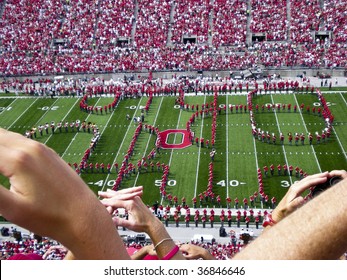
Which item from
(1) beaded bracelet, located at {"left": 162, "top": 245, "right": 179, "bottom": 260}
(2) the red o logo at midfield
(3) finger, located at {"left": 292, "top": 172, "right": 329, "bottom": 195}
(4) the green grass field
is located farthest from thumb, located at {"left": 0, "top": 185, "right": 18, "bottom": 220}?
(2) the red o logo at midfield

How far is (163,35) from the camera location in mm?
46094

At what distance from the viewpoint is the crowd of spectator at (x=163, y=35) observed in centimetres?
4259

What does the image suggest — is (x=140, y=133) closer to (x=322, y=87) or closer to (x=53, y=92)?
(x=53, y=92)

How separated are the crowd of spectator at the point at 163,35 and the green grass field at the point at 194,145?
21.4 feet

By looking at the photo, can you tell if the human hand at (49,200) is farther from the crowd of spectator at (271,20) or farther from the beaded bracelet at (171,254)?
the crowd of spectator at (271,20)

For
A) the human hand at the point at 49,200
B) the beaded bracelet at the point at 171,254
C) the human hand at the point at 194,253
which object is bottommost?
the human hand at the point at 194,253

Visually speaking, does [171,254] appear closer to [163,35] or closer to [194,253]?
[194,253]

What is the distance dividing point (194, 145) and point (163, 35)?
1899 cm

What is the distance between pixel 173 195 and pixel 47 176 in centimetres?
2342

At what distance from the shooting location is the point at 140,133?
31.5 metres

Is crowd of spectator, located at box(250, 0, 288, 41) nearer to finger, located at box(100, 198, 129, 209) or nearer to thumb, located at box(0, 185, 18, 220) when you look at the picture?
finger, located at box(100, 198, 129, 209)

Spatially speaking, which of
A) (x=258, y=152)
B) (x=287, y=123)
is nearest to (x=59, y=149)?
(x=258, y=152)

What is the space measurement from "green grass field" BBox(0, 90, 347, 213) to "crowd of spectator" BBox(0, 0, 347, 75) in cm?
652

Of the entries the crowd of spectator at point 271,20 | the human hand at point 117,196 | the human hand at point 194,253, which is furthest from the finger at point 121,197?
the crowd of spectator at point 271,20
